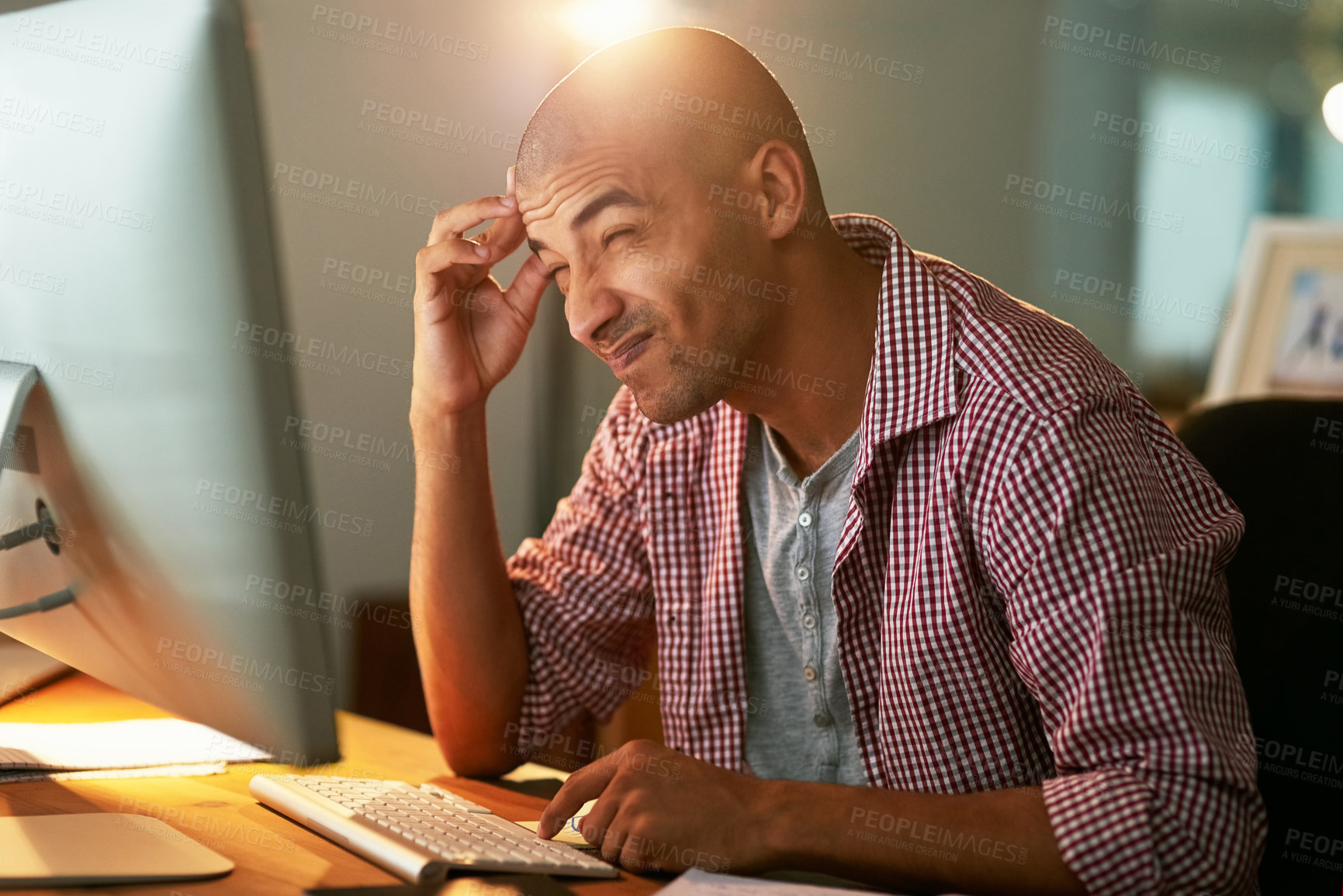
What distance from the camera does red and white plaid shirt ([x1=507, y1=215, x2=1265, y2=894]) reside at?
67cm

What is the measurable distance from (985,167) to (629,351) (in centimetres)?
140

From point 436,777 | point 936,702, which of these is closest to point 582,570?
point 436,777

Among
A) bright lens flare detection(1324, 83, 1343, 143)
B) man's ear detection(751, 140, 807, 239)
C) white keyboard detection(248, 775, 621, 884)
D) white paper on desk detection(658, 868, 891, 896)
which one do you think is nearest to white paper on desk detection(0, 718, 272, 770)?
white keyboard detection(248, 775, 621, 884)

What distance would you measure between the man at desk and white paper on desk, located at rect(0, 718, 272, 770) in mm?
241

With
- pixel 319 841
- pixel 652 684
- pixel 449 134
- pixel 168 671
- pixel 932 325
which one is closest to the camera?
pixel 319 841

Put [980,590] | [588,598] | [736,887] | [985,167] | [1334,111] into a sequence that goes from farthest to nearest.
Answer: [985,167], [1334,111], [588,598], [980,590], [736,887]

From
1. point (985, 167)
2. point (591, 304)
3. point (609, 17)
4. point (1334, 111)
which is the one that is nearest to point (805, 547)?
point (591, 304)

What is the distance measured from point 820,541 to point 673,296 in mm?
286

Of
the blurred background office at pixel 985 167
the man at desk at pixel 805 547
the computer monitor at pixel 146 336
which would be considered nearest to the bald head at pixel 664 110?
the man at desk at pixel 805 547

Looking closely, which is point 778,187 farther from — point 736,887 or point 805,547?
point 736,887

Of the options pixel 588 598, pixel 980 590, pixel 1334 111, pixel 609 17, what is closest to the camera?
pixel 980 590

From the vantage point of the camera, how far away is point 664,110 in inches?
41.0

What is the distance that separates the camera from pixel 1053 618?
0.74 m

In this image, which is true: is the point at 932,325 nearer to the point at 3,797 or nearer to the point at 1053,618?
the point at 1053,618
